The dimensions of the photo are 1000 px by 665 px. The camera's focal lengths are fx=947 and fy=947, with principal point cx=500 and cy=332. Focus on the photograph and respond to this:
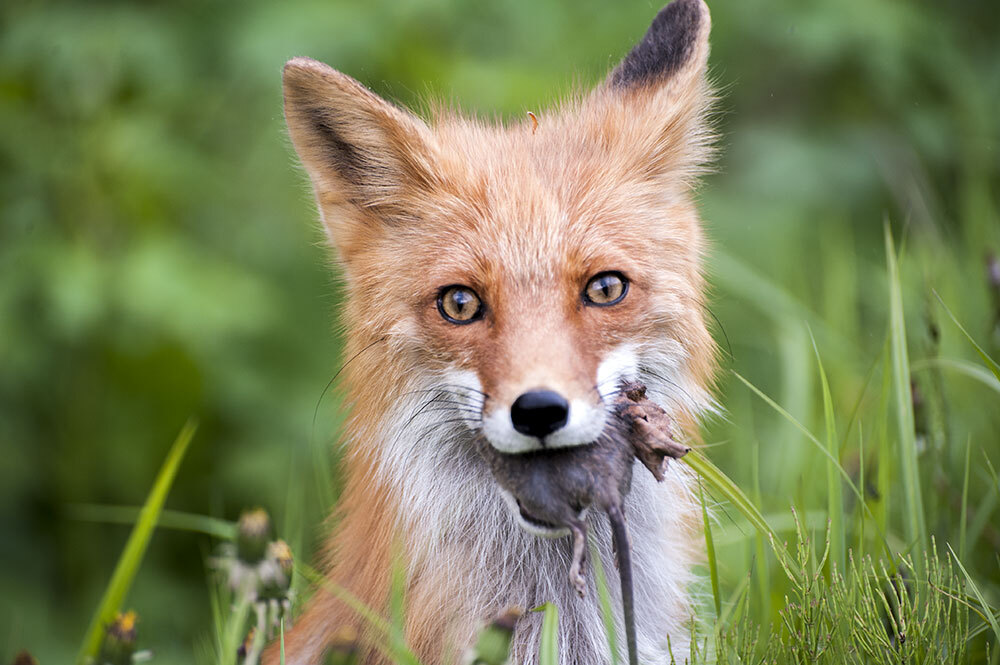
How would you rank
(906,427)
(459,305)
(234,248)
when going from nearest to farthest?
(459,305) → (906,427) → (234,248)

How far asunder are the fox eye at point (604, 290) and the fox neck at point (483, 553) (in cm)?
43

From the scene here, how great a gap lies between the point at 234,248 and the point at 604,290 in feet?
11.6

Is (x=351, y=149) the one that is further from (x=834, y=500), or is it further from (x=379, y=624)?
(x=834, y=500)

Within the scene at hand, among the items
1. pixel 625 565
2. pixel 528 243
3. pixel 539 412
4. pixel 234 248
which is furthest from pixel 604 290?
pixel 234 248

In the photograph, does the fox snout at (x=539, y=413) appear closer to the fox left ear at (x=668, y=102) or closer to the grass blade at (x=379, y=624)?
the grass blade at (x=379, y=624)

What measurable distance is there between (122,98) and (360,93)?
288 cm

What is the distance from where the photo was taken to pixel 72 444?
4715mm

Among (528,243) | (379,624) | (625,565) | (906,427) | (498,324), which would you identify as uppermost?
(528,243)

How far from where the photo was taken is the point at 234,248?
5.25 meters

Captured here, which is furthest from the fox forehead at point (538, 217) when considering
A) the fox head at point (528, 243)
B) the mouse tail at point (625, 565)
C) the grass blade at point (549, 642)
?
the grass blade at point (549, 642)

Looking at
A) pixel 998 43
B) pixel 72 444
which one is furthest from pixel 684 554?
pixel 998 43

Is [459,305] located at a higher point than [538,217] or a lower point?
lower

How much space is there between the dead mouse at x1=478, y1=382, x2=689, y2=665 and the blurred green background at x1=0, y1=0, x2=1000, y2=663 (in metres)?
1.80

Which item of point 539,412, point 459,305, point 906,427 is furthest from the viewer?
point 906,427
